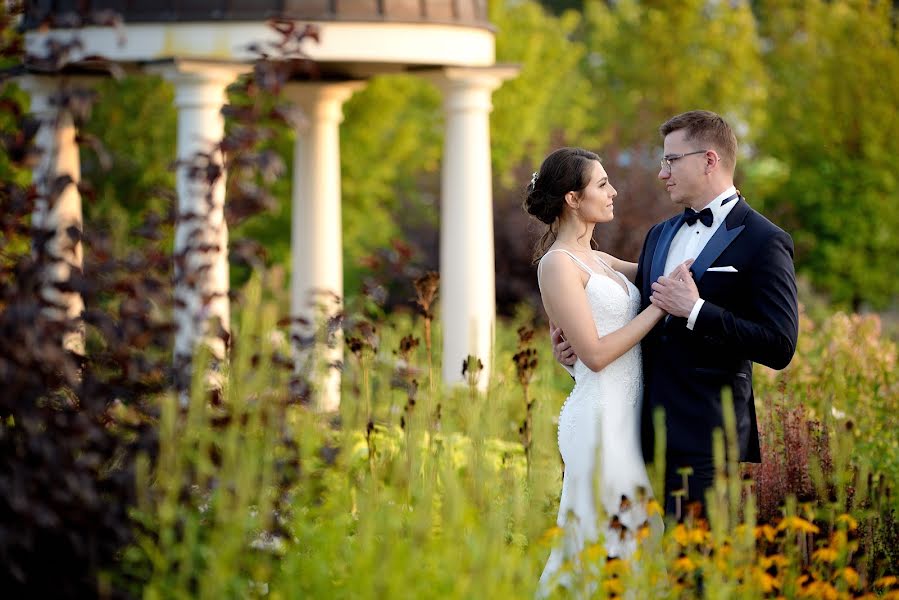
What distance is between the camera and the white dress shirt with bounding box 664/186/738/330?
216 inches

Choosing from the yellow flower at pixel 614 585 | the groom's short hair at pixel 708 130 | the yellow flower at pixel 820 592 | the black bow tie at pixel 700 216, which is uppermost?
the groom's short hair at pixel 708 130

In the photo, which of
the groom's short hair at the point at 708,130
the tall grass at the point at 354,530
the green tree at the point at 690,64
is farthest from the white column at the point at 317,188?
the green tree at the point at 690,64

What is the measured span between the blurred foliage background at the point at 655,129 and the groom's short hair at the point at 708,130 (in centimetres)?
1211

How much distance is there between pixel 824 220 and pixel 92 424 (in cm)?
1918

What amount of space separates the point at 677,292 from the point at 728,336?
262 millimetres

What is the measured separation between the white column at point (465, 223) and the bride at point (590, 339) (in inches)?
236

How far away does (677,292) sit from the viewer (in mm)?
5250

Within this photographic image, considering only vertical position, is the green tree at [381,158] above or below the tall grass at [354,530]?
above

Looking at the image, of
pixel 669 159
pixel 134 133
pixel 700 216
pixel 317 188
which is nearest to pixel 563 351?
pixel 700 216

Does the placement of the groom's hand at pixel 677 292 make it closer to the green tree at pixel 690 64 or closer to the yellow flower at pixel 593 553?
the yellow flower at pixel 593 553

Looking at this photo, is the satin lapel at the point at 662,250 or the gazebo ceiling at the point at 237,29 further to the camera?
the gazebo ceiling at the point at 237,29

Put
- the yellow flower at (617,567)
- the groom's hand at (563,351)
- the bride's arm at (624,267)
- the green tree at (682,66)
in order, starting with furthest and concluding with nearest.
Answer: the green tree at (682,66) < the bride's arm at (624,267) < the groom's hand at (563,351) < the yellow flower at (617,567)

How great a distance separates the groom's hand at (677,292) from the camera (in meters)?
5.22

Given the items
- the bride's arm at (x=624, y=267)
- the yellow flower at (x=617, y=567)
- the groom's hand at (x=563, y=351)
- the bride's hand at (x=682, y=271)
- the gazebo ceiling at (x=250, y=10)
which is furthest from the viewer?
the gazebo ceiling at (x=250, y=10)
